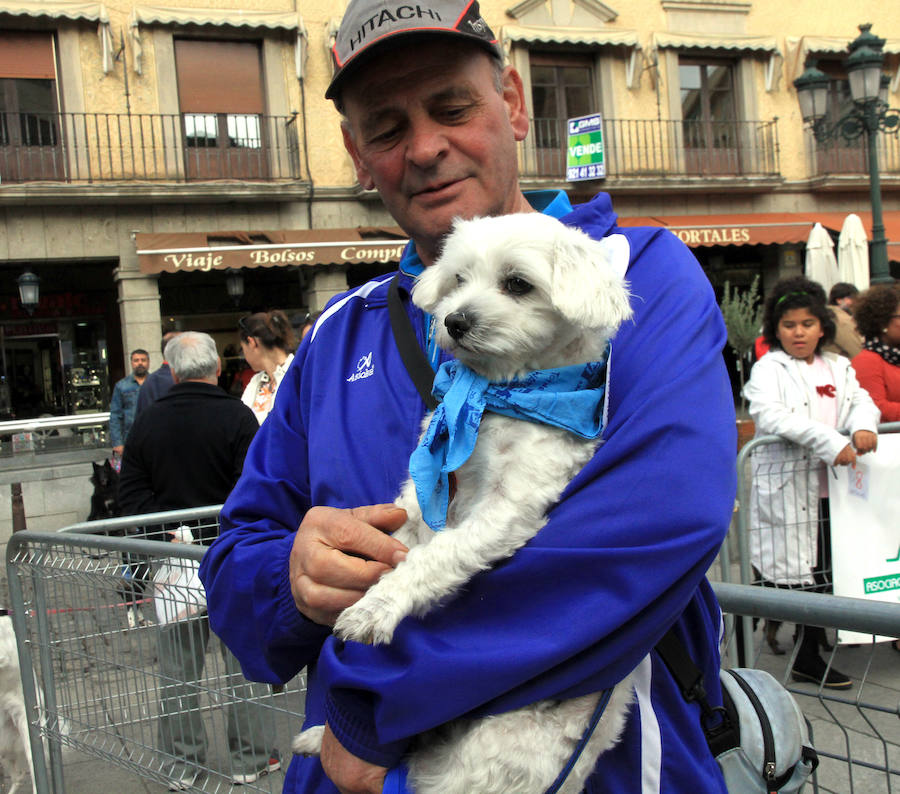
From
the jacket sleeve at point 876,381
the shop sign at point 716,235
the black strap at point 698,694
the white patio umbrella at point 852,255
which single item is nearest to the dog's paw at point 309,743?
the black strap at point 698,694

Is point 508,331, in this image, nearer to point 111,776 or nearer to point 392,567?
point 392,567

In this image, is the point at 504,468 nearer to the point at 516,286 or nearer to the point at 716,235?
the point at 516,286

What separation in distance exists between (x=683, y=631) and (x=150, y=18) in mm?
16711

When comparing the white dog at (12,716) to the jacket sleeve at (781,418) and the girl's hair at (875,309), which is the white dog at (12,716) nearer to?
the jacket sleeve at (781,418)

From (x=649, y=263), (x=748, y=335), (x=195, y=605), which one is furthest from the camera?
(x=748, y=335)

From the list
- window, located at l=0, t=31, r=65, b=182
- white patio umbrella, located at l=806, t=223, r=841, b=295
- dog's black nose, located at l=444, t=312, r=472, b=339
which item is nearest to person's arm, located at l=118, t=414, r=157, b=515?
dog's black nose, located at l=444, t=312, r=472, b=339

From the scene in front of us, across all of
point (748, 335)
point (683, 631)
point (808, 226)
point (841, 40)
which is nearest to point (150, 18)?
point (748, 335)

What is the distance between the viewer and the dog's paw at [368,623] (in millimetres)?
1118

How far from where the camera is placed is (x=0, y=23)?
14477 mm

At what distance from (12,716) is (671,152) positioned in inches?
703

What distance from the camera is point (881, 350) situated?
5441 millimetres

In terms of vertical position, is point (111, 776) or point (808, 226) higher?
→ point (808, 226)

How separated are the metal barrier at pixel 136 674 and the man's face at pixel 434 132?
51.6 inches

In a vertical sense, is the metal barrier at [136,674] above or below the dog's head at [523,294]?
below
